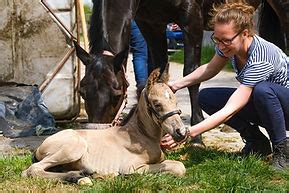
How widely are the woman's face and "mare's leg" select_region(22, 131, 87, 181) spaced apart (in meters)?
1.30

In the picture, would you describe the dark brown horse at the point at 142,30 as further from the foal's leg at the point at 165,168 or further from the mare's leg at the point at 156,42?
the foal's leg at the point at 165,168

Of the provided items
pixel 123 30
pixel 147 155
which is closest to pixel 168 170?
pixel 147 155

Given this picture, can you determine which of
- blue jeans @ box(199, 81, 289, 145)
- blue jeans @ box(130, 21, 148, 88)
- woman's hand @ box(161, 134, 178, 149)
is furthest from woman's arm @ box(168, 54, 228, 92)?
blue jeans @ box(130, 21, 148, 88)

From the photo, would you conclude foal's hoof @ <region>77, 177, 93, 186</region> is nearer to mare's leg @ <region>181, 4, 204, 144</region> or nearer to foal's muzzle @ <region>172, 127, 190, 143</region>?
foal's muzzle @ <region>172, 127, 190, 143</region>

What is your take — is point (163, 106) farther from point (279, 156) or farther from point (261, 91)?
point (279, 156)

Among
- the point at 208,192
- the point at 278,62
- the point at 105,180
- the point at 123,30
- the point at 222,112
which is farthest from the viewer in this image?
the point at 123,30

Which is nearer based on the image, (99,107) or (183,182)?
(183,182)

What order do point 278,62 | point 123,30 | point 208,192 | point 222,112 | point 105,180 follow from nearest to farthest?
point 208,192
point 105,180
point 222,112
point 278,62
point 123,30

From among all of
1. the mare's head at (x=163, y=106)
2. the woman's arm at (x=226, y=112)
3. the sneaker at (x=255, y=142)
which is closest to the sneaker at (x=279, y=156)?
the sneaker at (x=255, y=142)

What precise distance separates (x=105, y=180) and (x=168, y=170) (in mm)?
505

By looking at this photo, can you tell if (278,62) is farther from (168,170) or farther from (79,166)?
(79,166)

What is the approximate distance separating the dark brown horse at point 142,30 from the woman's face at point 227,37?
0.94 meters

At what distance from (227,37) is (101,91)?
3.70ft

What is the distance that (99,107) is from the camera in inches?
200
